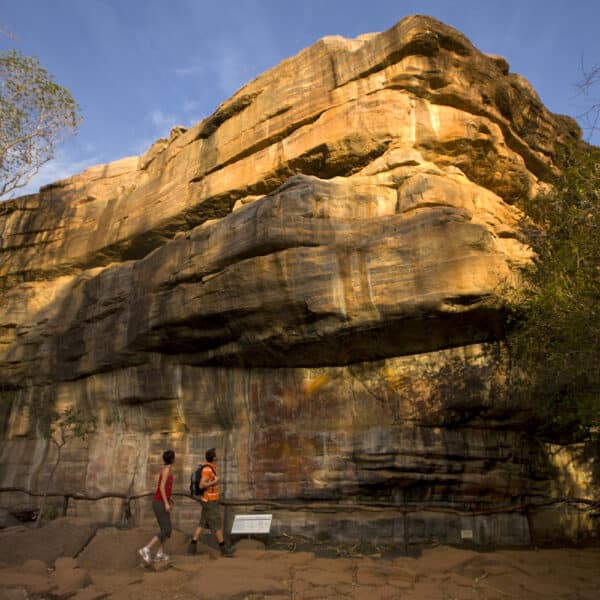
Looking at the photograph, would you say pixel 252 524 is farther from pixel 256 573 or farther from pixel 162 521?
pixel 162 521

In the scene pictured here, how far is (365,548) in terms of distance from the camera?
11.2 meters

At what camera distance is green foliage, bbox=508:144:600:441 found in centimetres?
995

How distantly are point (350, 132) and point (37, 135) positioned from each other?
14.4 m

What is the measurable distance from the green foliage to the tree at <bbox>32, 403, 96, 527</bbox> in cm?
1294

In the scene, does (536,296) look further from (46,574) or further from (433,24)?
(46,574)

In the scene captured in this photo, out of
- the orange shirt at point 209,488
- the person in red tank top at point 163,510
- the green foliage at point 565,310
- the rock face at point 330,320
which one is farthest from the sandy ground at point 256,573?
the green foliage at point 565,310

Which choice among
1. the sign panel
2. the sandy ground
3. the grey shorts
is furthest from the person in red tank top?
the sign panel

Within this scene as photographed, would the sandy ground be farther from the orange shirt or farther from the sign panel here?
the orange shirt

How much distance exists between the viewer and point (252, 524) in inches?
375

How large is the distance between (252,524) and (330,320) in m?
5.03

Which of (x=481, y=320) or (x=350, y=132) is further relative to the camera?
(x=350, y=132)

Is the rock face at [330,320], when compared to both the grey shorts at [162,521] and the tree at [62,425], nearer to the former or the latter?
the tree at [62,425]

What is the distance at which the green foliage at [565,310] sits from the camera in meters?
9.95

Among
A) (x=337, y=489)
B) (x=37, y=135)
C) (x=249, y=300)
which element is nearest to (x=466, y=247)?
(x=249, y=300)
